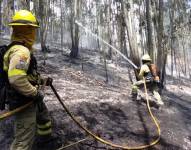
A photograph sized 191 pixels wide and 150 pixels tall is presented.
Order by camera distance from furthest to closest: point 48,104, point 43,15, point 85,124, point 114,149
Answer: point 43,15, point 48,104, point 85,124, point 114,149

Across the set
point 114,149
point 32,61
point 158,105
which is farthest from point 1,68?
point 158,105

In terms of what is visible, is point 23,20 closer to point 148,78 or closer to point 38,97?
point 38,97

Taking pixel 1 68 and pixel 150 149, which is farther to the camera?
pixel 150 149


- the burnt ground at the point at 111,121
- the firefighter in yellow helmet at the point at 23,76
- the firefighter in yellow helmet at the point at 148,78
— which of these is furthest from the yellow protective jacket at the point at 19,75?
the firefighter in yellow helmet at the point at 148,78

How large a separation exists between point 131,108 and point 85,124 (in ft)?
7.22

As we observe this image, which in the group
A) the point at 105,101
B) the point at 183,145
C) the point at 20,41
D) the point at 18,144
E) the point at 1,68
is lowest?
the point at 183,145

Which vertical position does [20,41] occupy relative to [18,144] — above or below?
above

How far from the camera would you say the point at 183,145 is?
20.7 ft

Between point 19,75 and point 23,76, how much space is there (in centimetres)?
6

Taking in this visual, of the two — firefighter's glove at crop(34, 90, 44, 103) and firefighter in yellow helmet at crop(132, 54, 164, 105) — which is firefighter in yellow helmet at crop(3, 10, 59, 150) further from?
firefighter in yellow helmet at crop(132, 54, 164, 105)

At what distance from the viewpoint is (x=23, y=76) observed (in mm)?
3482

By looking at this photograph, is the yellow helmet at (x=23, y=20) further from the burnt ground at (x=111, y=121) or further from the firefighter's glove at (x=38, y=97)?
the burnt ground at (x=111, y=121)

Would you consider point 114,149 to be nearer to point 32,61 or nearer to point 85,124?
point 85,124

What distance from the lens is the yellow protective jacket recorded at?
343cm
